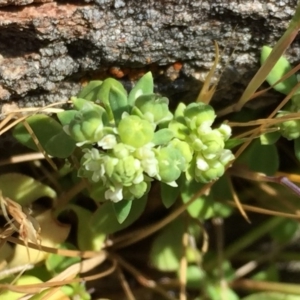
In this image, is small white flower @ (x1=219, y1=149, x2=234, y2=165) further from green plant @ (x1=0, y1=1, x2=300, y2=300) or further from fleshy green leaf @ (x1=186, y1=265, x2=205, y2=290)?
fleshy green leaf @ (x1=186, y1=265, x2=205, y2=290)

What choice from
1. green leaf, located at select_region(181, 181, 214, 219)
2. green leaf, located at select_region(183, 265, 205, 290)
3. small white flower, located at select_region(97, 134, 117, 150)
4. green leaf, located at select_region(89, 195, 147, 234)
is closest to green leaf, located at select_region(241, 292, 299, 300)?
green leaf, located at select_region(183, 265, 205, 290)

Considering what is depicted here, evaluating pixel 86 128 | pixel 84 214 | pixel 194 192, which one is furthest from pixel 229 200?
pixel 86 128

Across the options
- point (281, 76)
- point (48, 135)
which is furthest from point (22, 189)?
point (281, 76)

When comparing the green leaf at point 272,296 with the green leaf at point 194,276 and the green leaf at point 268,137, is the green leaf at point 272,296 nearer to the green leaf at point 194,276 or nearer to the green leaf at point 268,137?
the green leaf at point 194,276

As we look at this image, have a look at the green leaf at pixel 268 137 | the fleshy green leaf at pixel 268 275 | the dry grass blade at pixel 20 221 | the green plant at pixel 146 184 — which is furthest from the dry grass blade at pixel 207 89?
the fleshy green leaf at pixel 268 275

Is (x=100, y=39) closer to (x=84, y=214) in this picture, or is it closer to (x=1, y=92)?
(x=1, y=92)

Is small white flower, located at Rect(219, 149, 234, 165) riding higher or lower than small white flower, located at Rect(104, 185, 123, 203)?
higher

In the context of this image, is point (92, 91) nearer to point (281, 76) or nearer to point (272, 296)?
point (281, 76)
